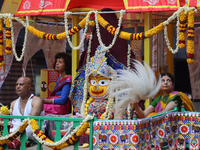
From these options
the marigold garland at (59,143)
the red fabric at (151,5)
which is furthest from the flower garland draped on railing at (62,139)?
the red fabric at (151,5)

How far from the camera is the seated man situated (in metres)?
4.95

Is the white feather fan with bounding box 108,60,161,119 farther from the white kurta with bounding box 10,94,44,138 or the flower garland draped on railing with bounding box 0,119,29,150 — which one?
the white kurta with bounding box 10,94,44,138

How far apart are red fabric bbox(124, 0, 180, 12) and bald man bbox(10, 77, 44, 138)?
1918mm

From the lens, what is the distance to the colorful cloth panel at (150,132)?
11.7 ft

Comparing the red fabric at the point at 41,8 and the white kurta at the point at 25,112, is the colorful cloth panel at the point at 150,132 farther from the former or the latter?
the red fabric at the point at 41,8

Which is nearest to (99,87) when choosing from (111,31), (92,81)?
(92,81)

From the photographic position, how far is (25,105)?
508 centimetres

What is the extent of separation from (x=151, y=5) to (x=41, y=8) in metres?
1.78

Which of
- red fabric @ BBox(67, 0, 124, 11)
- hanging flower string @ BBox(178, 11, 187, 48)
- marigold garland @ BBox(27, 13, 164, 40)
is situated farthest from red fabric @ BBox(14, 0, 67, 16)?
hanging flower string @ BBox(178, 11, 187, 48)

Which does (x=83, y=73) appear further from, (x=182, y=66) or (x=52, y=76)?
(x=182, y=66)

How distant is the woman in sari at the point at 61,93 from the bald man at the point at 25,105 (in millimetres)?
721

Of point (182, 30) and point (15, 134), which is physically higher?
point (182, 30)

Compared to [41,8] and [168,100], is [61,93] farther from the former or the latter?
[168,100]

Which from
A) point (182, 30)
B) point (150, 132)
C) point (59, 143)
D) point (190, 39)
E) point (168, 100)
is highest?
point (182, 30)
